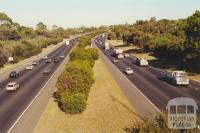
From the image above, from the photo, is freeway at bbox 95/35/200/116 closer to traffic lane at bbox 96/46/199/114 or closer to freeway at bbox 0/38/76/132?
traffic lane at bbox 96/46/199/114

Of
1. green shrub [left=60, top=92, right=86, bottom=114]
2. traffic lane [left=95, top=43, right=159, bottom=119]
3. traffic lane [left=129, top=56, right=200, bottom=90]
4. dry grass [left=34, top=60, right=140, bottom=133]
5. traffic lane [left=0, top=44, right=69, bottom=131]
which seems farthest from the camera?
traffic lane [left=129, top=56, right=200, bottom=90]

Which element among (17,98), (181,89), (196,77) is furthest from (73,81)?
(196,77)

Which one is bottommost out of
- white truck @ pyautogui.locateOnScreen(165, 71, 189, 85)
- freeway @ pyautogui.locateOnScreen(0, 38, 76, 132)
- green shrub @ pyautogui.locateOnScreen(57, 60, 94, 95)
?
freeway @ pyautogui.locateOnScreen(0, 38, 76, 132)

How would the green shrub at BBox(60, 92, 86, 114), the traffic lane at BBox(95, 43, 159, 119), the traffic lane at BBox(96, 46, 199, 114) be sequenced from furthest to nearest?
the traffic lane at BBox(96, 46, 199, 114) < the green shrub at BBox(60, 92, 86, 114) < the traffic lane at BBox(95, 43, 159, 119)

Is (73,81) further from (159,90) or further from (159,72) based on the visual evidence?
(159,72)

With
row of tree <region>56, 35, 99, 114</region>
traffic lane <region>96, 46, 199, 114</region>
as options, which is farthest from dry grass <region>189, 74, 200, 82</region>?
row of tree <region>56, 35, 99, 114</region>

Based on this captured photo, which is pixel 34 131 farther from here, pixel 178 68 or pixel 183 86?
pixel 178 68

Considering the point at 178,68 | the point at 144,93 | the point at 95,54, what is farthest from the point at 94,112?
the point at 95,54
